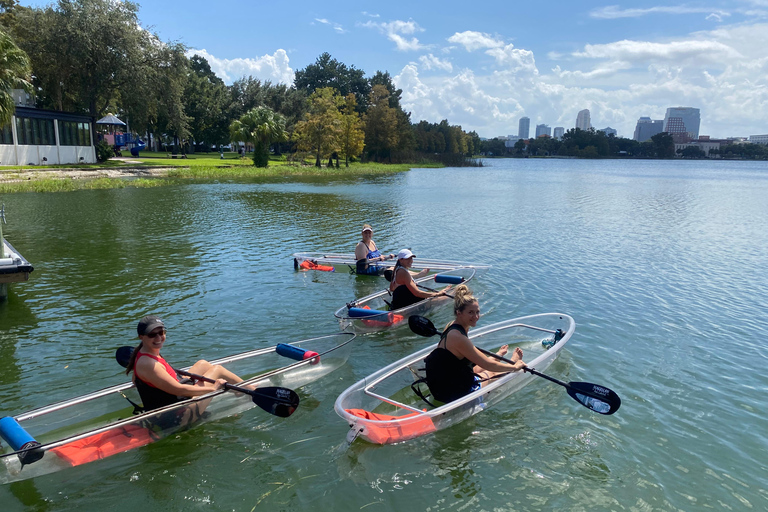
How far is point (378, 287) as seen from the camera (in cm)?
1381

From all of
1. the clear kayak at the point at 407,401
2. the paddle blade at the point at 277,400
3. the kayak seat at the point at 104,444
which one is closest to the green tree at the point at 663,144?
the clear kayak at the point at 407,401

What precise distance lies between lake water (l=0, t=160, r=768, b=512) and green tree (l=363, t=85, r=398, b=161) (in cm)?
6590

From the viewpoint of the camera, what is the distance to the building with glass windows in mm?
39125

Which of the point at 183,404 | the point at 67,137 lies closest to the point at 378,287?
the point at 183,404

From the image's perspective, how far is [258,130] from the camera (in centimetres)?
5434

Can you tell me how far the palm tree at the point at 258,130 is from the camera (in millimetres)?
54094

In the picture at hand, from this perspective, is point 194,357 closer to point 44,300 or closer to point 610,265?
point 44,300

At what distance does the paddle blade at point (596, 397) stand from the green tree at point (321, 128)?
57.0 m

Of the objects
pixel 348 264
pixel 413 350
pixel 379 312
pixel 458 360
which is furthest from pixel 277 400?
pixel 348 264

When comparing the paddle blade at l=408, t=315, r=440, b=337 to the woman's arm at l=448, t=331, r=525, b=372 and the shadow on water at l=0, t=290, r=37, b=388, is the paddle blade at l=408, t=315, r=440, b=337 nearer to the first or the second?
the woman's arm at l=448, t=331, r=525, b=372

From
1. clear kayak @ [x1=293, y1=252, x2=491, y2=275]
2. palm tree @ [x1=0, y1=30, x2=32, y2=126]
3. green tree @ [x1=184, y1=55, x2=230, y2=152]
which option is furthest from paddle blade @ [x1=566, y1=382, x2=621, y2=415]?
green tree @ [x1=184, y1=55, x2=230, y2=152]

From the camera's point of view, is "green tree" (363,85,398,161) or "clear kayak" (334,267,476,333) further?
"green tree" (363,85,398,161)

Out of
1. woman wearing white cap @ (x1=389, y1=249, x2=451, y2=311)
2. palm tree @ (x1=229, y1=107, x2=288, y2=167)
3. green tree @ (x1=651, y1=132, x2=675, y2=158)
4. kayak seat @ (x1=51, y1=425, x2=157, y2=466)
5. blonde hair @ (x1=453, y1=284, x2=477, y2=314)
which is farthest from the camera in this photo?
green tree @ (x1=651, y1=132, x2=675, y2=158)

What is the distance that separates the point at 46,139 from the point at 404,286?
43.8m
